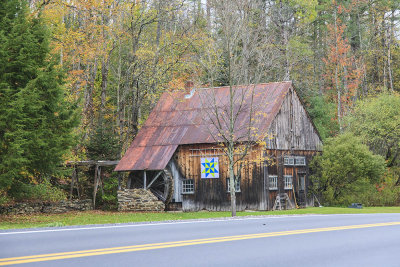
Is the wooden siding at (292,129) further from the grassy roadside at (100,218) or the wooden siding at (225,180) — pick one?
the grassy roadside at (100,218)

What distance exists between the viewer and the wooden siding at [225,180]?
29125 millimetres

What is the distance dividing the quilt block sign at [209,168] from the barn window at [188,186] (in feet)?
3.19

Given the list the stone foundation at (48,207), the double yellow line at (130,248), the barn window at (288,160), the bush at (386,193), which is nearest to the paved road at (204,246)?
the double yellow line at (130,248)

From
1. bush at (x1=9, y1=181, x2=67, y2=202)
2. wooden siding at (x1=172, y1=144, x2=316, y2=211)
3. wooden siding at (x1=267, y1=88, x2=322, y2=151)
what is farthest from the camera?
wooden siding at (x1=267, y1=88, x2=322, y2=151)

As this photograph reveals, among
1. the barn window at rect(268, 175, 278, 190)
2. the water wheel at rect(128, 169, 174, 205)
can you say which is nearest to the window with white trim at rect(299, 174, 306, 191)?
the barn window at rect(268, 175, 278, 190)

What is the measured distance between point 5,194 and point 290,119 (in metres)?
16.5

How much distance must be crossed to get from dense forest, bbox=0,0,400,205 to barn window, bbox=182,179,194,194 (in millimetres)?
5714

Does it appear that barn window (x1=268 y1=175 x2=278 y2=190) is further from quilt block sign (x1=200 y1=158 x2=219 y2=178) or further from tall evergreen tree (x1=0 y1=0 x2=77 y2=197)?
tall evergreen tree (x1=0 y1=0 x2=77 y2=197)

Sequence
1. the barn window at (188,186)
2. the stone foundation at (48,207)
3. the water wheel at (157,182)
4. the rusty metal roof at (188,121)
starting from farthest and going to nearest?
the barn window at (188,186)
the water wheel at (157,182)
the rusty metal roof at (188,121)
the stone foundation at (48,207)

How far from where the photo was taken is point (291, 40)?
1617 inches

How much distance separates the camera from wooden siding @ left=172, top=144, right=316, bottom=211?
2912cm

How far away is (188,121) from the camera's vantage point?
32.0 meters

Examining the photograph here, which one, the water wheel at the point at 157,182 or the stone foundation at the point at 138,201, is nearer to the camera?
the stone foundation at the point at 138,201

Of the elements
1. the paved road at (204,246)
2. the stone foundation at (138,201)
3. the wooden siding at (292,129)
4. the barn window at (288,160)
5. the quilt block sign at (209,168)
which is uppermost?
the wooden siding at (292,129)
